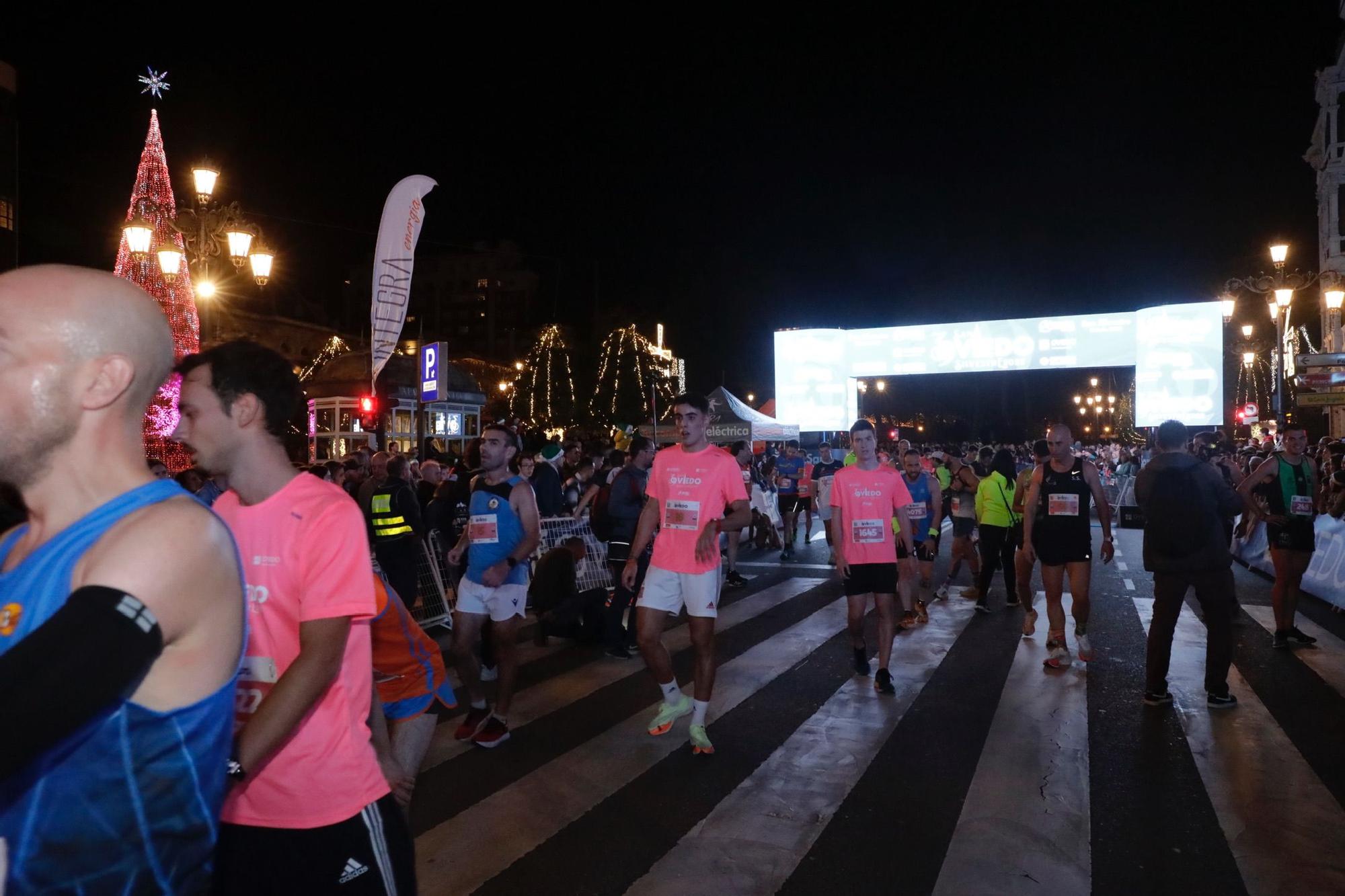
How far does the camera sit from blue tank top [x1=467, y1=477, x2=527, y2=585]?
18.9ft

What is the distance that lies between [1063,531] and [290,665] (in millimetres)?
6835

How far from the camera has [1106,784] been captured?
16.2 feet

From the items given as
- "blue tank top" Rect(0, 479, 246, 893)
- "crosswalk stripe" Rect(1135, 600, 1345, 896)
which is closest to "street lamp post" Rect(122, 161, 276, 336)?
"crosswalk stripe" Rect(1135, 600, 1345, 896)

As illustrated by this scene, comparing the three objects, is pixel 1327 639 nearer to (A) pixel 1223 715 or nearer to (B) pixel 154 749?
(A) pixel 1223 715

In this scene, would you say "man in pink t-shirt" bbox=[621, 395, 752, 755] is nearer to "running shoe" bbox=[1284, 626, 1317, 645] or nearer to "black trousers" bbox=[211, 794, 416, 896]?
"black trousers" bbox=[211, 794, 416, 896]

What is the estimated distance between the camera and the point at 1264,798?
4.73m

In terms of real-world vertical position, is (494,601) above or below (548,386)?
below

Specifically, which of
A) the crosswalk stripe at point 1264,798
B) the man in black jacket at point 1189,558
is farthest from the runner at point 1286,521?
the man in black jacket at point 1189,558

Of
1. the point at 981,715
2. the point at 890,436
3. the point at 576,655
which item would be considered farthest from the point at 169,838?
the point at 890,436

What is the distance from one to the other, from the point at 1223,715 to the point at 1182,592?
835mm

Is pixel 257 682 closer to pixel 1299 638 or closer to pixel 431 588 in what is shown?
pixel 431 588

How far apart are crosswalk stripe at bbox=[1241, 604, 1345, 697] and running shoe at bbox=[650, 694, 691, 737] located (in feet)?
16.0

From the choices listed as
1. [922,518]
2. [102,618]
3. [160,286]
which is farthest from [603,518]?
[160,286]

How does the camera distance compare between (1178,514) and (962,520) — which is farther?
(962,520)
